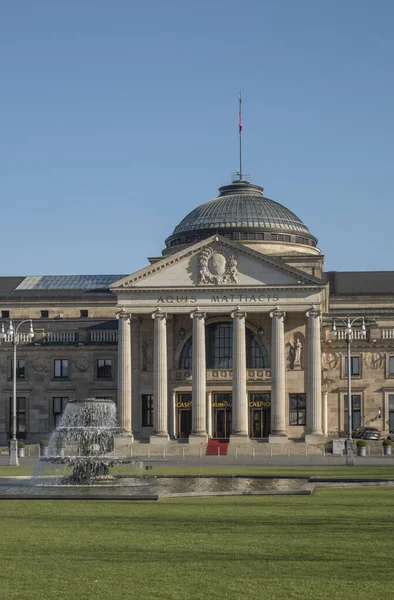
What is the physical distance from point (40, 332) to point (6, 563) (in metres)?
96.4

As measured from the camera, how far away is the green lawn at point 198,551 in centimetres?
2108

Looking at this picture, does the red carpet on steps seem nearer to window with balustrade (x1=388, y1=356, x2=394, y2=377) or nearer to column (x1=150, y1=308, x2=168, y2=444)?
column (x1=150, y1=308, x2=168, y2=444)

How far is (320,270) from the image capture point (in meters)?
121

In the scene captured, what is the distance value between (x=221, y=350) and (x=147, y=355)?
21.5ft

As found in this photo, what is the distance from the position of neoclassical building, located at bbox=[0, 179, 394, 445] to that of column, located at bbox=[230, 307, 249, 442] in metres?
0.08

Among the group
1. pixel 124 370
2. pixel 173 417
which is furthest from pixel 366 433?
pixel 124 370

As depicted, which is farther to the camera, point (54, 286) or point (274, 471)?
point (54, 286)

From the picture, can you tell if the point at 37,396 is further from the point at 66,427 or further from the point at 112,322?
the point at 66,427

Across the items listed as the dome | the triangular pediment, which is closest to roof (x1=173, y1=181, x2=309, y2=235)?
the dome

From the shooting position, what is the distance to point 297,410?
108 meters

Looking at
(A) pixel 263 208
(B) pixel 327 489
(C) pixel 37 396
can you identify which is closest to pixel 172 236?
(A) pixel 263 208

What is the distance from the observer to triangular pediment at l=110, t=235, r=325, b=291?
105188mm

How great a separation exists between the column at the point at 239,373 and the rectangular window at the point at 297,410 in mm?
5035

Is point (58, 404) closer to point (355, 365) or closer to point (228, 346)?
point (228, 346)
